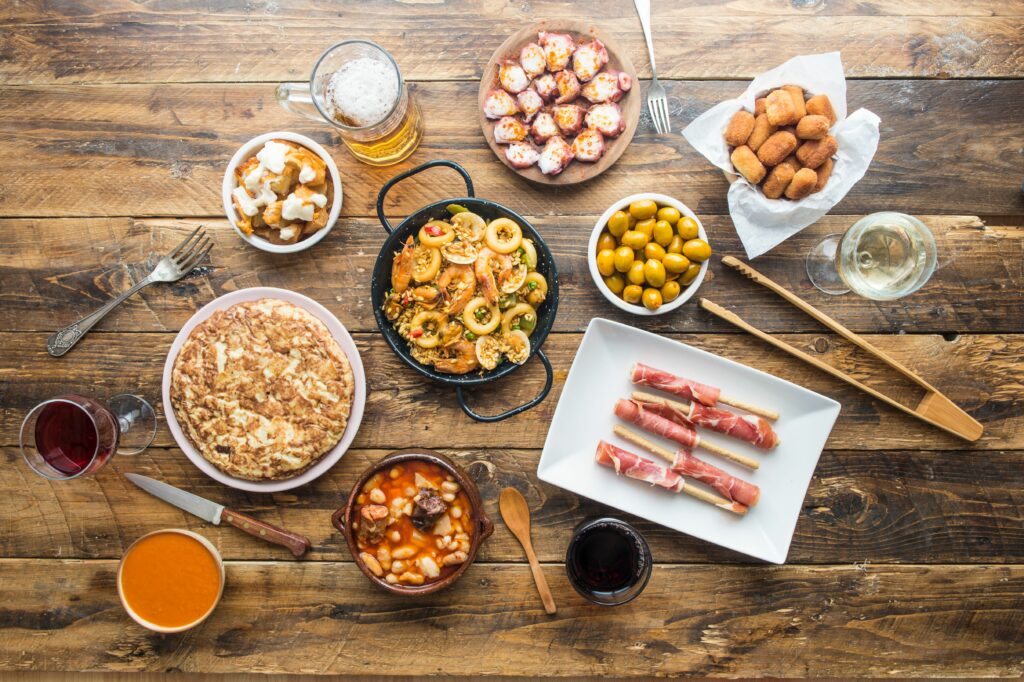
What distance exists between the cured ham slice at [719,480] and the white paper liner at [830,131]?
0.76 metres

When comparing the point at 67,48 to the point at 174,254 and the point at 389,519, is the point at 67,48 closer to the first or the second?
the point at 174,254

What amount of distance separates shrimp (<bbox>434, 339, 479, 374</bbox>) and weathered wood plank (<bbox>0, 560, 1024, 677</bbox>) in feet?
2.36

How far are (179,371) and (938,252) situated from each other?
2603mm

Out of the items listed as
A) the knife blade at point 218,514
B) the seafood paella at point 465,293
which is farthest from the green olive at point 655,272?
the knife blade at point 218,514

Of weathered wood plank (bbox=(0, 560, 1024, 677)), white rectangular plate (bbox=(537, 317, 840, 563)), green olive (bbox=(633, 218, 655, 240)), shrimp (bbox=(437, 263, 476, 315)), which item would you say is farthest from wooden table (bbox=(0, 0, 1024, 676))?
shrimp (bbox=(437, 263, 476, 315))

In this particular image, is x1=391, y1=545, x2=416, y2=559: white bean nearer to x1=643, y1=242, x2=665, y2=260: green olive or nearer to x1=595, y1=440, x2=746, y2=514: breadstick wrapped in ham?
x1=595, y1=440, x2=746, y2=514: breadstick wrapped in ham

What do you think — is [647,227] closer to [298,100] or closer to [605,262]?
[605,262]

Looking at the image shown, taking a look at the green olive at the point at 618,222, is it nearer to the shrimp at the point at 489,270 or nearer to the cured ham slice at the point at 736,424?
the shrimp at the point at 489,270

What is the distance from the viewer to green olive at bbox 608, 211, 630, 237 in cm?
221

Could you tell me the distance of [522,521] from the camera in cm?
232

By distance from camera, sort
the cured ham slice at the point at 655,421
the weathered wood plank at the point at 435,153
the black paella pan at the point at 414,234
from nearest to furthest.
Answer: the black paella pan at the point at 414,234
the cured ham slice at the point at 655,421
the weathered wood plank at the point at 435,153

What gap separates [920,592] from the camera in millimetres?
2375

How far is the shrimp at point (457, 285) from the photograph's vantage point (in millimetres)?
2158

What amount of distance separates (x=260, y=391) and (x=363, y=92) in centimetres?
101
